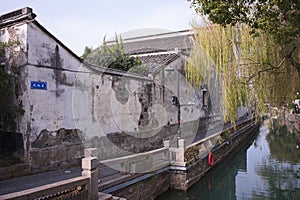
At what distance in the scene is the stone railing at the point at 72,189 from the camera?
341 centimetres

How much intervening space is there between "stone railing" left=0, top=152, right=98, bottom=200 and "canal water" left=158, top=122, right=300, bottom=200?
3.13m

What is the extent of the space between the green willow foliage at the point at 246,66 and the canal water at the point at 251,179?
92.0 inches

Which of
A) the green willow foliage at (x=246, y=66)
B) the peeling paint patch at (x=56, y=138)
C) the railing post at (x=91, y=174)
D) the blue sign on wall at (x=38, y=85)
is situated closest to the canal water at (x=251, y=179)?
the green willow foliage at (x=246, y=66)

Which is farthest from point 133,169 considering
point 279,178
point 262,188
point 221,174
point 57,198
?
point 279,178

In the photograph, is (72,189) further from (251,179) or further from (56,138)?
(251,179)

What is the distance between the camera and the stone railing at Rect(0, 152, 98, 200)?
341cm

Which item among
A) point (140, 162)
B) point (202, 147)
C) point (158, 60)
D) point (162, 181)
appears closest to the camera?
point (140, 162)

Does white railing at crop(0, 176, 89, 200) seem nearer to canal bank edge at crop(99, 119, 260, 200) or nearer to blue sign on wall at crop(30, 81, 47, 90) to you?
canal bank edge at crop(99, 119, 260, 200)

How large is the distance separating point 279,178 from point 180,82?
19.0 ft

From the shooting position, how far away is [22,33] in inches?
231

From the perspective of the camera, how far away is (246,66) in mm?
7605

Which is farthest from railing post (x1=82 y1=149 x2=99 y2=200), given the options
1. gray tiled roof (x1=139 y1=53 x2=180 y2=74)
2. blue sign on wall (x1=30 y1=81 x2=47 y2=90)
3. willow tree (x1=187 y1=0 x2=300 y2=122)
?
gray tiled roof (x1=139 y1=53 x2=180 y2=74)

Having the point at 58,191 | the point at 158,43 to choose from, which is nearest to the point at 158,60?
the point at 158,43

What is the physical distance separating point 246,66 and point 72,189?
5.75 meters
